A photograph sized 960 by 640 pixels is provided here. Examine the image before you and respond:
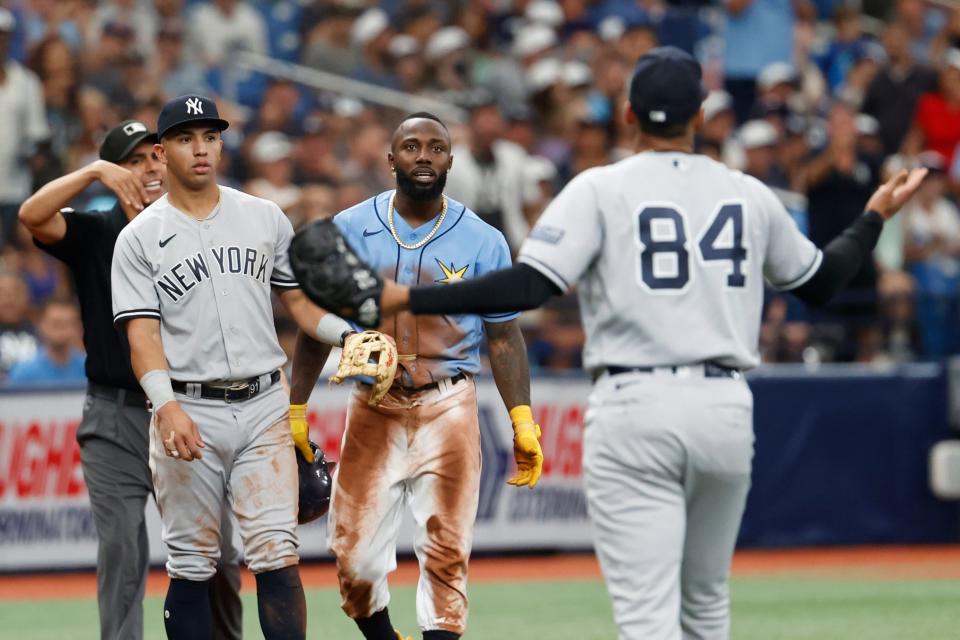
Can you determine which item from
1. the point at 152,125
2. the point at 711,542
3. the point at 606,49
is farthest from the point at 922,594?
the point at 606,49

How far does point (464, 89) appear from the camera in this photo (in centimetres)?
1630

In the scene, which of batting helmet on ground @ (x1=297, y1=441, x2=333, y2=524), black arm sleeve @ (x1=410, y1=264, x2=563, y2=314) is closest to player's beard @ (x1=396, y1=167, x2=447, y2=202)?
batting helmet on ground @ (x1=297, y1=441, x2=333, y2=524)

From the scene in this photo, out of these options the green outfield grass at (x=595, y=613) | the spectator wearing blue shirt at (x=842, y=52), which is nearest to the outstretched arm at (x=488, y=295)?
the green outfield grass at (x=595, y=613)

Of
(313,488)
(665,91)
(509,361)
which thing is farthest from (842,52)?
(665,91)

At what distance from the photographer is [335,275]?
16.7ft

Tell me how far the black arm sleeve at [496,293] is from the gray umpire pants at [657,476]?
1.25 feet

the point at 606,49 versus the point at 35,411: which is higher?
the point at 606,49

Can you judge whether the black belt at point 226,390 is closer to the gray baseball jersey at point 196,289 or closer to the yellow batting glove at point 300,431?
the gray baseball jersey at point 196,289

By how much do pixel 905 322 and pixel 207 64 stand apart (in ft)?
23.4

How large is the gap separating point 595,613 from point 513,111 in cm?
753

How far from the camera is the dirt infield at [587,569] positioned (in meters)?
11.5

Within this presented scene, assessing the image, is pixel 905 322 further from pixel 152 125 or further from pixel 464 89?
pixel 152 125

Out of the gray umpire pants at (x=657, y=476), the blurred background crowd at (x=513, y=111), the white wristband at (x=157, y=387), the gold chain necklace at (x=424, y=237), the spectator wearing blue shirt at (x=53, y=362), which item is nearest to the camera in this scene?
the gray umpire pants at (x=657, y=476)

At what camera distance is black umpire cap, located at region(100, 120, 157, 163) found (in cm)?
715
